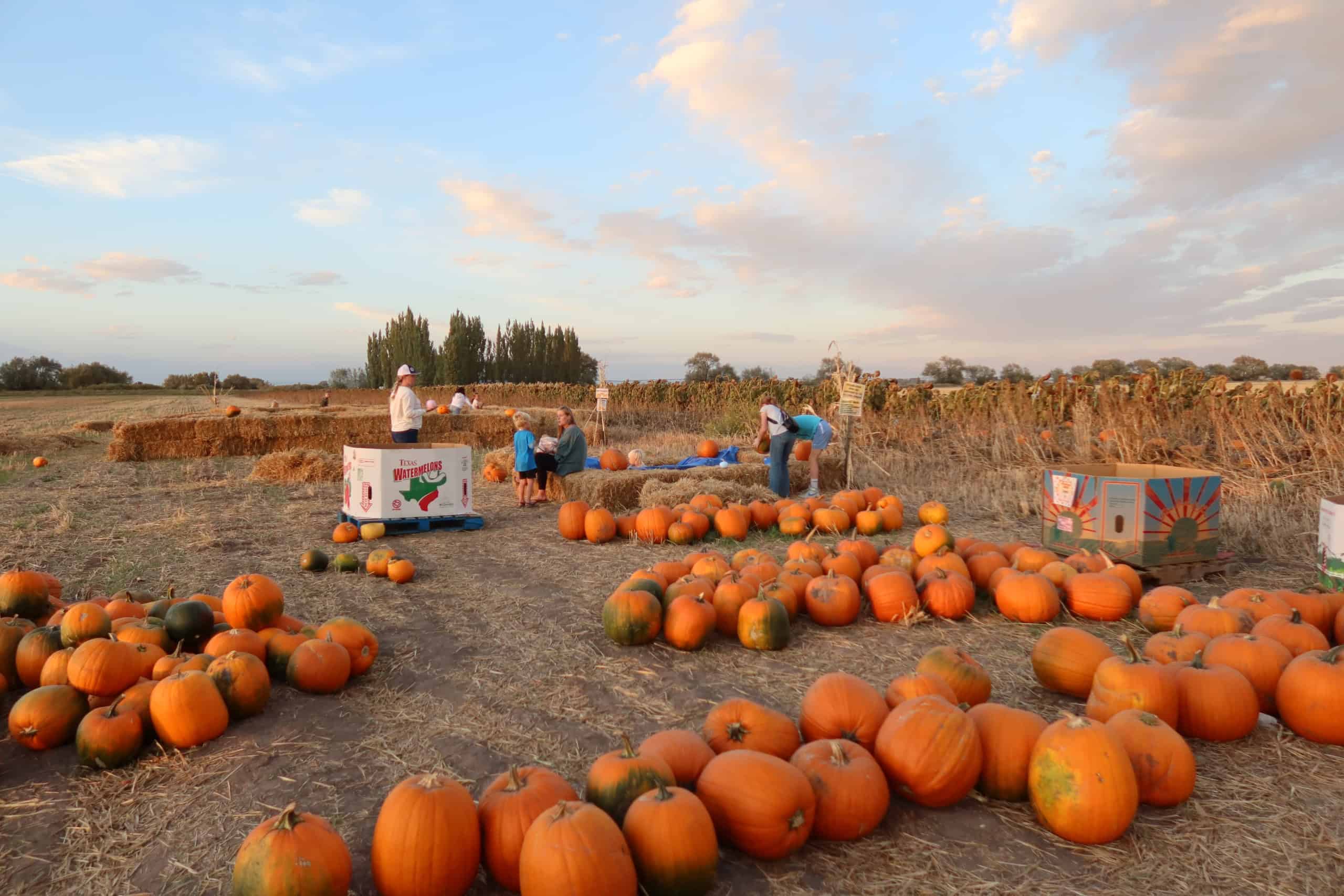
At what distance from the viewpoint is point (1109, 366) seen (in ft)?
81.0

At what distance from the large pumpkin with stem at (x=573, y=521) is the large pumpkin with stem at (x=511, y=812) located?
219 inches

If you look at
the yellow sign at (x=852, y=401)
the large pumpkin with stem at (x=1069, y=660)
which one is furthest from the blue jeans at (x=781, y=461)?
the large pumpkin with stem at (x=1069, y=660)

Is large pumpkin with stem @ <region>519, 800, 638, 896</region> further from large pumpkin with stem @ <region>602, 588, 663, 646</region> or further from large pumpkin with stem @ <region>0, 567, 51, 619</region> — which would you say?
large pumpkin with stem @ <region>0, 567, 51, 619</region>

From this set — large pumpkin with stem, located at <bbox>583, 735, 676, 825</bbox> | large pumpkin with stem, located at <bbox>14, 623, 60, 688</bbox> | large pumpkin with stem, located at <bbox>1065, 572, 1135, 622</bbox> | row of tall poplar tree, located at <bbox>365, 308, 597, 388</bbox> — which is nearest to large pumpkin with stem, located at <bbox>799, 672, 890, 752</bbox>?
large pumpkin with stem, located at <bbox>583, 735, 676, 825</bbox>

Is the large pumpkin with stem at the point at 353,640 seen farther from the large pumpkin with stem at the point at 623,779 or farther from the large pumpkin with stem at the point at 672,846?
the large pumpkin with stem at the point at 672,846

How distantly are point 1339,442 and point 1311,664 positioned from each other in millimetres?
7345

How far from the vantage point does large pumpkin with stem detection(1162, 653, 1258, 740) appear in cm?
309

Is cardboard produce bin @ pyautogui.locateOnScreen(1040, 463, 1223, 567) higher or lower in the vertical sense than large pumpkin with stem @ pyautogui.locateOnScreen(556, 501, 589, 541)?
higher

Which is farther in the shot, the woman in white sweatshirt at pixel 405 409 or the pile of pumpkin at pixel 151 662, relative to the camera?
the woman in white sweatshirt at pixel 405 409

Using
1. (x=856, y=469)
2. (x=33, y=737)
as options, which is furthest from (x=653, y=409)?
(x=33, y=737)

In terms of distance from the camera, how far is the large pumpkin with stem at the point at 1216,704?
3.09m

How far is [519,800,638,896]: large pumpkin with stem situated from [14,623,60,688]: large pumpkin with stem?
116 inches

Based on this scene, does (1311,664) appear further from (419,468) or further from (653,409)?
(653,409)

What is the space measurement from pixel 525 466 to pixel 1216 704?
28.7ft
